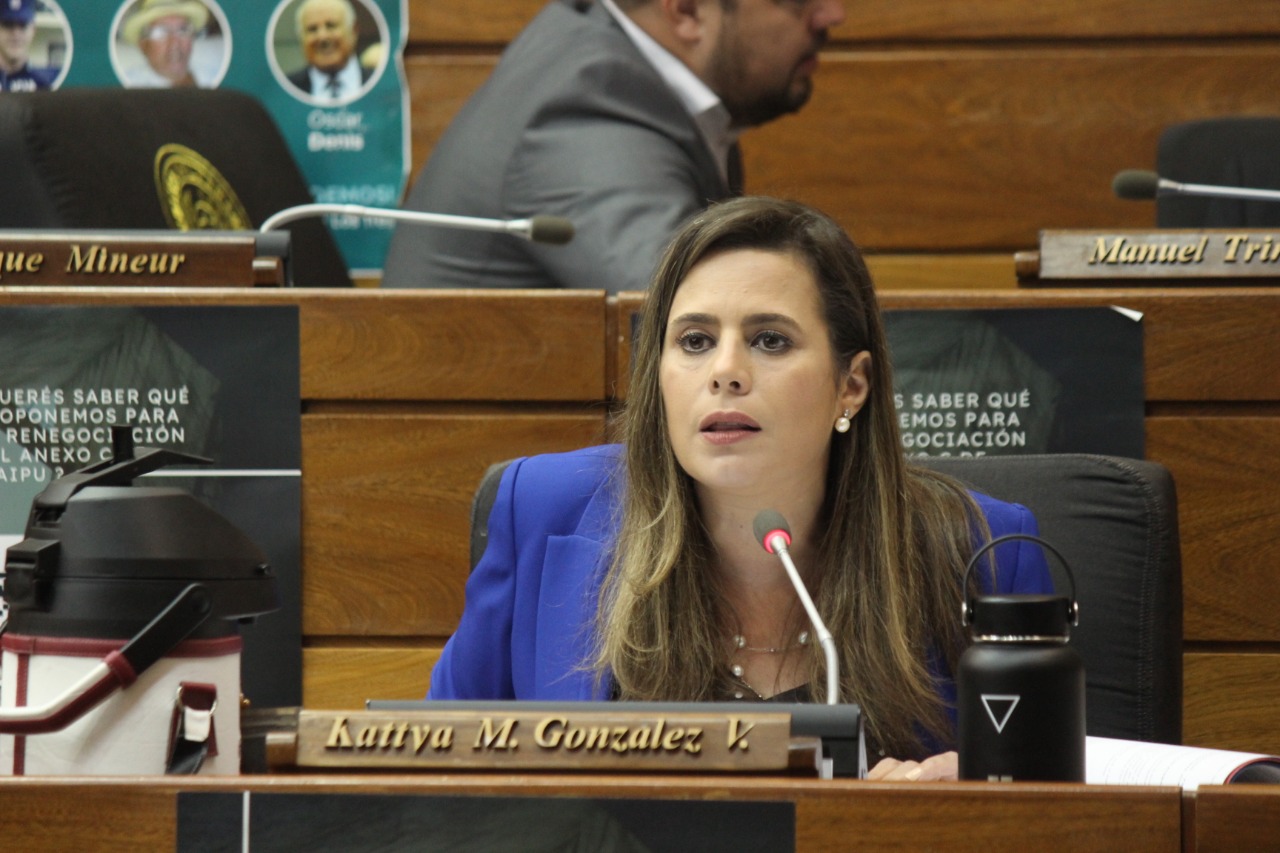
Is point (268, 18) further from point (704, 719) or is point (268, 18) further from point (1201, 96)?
point (704, 719)

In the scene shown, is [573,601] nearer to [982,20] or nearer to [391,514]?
[391,514]

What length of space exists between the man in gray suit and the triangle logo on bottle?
146cm

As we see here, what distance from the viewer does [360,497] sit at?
2156mm

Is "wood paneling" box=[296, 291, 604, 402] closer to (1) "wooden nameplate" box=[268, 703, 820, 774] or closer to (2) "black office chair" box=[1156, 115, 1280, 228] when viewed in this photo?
(1) "wooden nameplate" box=[268, 703, 820, 774]

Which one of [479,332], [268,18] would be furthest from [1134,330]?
[268,18]

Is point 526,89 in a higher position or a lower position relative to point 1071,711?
higher

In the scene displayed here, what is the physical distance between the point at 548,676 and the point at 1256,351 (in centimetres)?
103

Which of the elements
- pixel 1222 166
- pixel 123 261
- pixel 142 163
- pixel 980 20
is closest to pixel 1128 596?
pixel 123 261

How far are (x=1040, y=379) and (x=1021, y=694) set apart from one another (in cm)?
109

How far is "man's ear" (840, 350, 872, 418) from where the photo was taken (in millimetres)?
1855

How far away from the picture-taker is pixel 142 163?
117 inches

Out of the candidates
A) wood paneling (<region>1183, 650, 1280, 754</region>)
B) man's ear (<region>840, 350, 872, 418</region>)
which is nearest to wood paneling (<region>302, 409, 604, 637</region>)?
man's ear (<region>840, 350, 872, 418</region>)

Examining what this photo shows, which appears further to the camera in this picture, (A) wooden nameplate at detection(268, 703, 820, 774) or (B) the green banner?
(B) the green banner

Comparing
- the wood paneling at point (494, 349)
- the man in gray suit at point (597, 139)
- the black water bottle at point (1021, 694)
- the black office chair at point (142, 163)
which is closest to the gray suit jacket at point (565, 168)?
the man in gray suit at point (597, 139)
